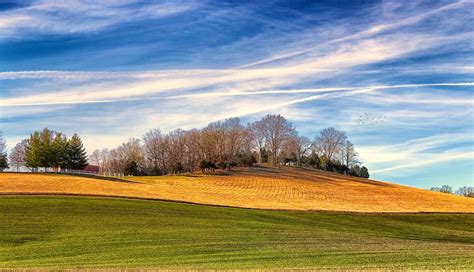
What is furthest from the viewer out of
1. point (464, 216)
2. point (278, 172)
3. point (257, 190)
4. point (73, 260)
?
point (278, 172)

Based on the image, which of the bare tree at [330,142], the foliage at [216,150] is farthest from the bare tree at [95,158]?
the bare tree at [330,142]

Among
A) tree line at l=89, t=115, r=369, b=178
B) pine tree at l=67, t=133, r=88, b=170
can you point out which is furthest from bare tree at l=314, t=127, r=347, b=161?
pine tree at l=67, t=133, r=88, b=170

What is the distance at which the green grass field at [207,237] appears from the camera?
1703 cm

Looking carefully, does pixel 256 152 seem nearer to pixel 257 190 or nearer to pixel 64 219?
pixel 257 190

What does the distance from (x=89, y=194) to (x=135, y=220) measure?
14.0 meters

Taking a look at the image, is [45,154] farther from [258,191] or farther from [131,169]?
[258,191]

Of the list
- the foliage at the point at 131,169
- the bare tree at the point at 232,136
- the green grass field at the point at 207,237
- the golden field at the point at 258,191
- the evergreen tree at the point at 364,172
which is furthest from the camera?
the evergreen tree at the point at 364,172

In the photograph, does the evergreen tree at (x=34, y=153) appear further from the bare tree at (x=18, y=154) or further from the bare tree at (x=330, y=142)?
the bare tree at (x=330, y=142)

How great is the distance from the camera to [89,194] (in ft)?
147

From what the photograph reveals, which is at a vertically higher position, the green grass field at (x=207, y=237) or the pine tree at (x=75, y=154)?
the pine tree at (x=75, y=154)

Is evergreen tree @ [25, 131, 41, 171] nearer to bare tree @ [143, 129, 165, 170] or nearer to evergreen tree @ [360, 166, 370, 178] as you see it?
bare tree @ [143, 129, 165, 170]

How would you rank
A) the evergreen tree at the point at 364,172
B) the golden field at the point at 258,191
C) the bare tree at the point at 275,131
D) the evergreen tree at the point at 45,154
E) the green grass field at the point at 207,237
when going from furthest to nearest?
the evergreen tree at the point at 364,172, the bare tree at the point at 275,131, the evergreen tree at the point at 45,154, the golden field at the point at 258,191, the green grass field at the point at 207,237

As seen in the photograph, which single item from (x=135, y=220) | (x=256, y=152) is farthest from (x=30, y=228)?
(x=256, y=152)

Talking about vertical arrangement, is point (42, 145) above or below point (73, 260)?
above
